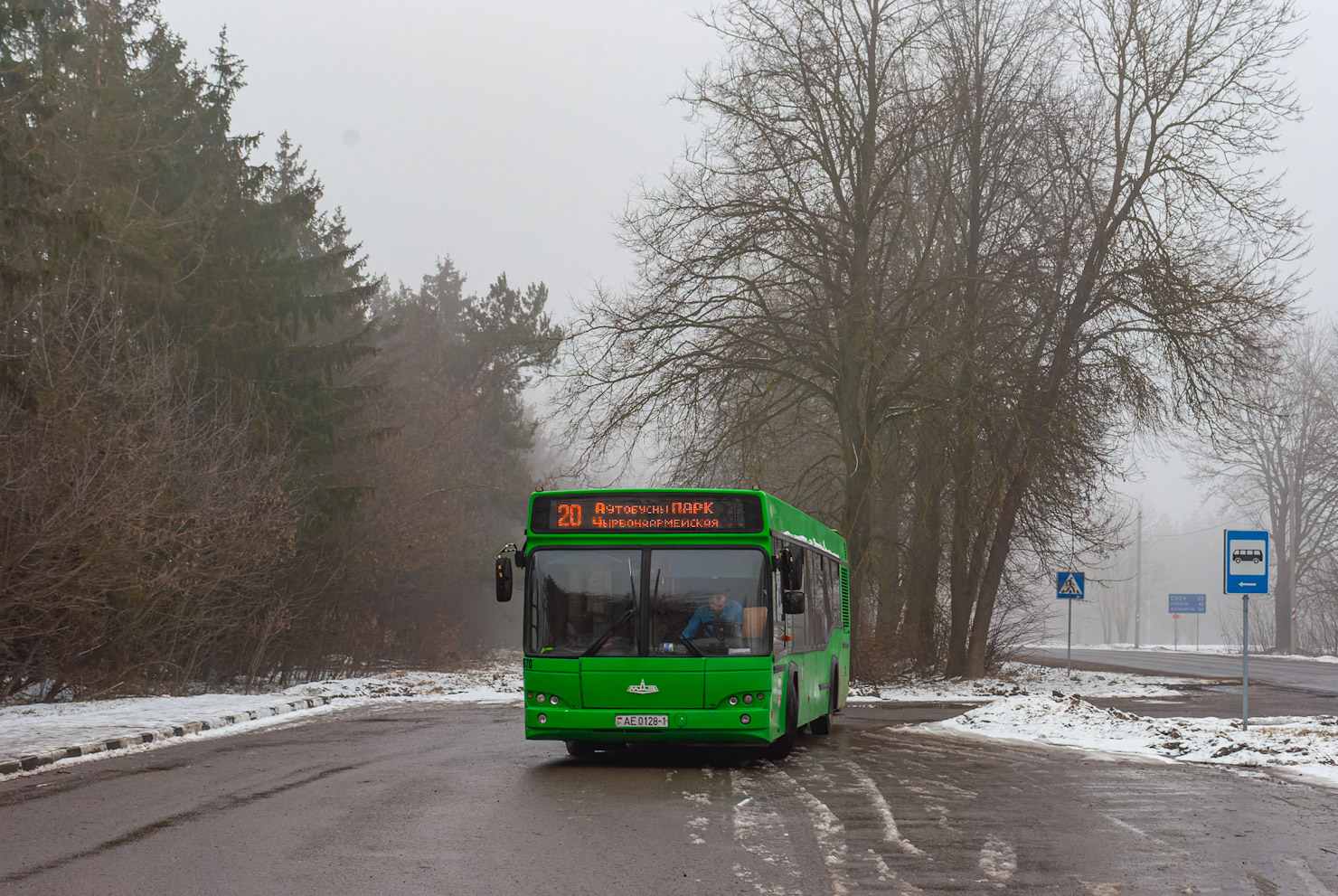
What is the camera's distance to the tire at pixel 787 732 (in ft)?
49.8

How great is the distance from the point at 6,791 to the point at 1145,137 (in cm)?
2690

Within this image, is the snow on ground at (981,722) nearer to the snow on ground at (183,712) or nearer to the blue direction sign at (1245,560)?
the snow on ground at (183,712)

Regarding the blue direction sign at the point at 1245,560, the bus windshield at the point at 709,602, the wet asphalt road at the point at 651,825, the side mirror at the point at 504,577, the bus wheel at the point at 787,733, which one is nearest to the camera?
the wet asphalt road at the point at 651,825

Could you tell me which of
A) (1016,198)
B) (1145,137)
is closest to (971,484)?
(1016,198)

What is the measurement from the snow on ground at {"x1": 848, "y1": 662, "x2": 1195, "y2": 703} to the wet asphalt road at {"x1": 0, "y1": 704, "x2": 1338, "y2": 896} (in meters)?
13.2

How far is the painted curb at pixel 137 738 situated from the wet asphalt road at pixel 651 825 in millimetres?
517

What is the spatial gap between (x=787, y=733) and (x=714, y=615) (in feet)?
6.76

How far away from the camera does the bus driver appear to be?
14.1m

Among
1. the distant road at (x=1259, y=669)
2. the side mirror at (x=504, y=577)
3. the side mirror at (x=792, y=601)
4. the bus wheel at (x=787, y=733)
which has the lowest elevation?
the distant road at (x=1259, y=669)

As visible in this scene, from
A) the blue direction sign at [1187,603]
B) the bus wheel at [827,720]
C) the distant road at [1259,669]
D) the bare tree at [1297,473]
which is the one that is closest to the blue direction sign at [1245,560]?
the bus wheel at [827,720]

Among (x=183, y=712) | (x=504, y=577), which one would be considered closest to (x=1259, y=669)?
(x=183, y=712)

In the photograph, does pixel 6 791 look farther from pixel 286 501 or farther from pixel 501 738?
pixel 286 501

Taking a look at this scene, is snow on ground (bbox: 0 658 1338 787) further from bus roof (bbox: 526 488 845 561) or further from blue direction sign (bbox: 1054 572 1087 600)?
bus roof (bbox: 526 488 845 561)

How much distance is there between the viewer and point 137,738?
15930 mm
